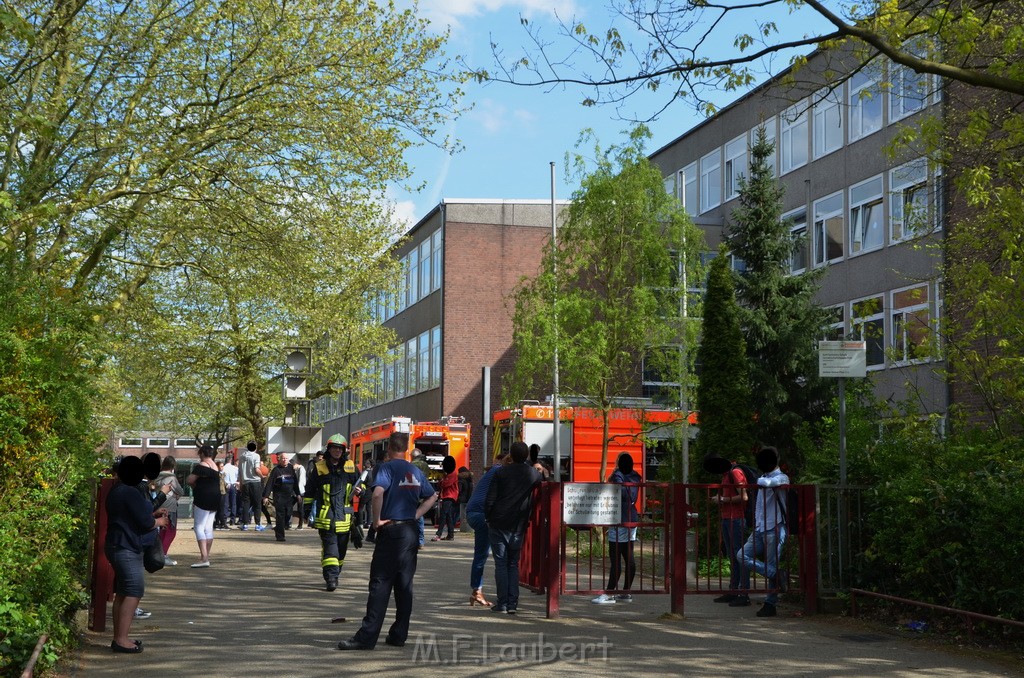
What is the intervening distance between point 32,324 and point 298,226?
10.1 metres

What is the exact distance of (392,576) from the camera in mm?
10055

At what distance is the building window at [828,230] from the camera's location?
112ft

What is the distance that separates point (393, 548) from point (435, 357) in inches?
1610

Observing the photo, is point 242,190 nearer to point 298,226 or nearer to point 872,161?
point 298,226

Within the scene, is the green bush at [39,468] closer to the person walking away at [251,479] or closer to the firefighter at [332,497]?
the firefighter at [332,497]

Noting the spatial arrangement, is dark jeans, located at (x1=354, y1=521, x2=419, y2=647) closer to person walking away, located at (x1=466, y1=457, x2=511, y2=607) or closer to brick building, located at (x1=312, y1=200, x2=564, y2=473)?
person walking away, located at (x1=466, y1=457, x2=511, y2=607)

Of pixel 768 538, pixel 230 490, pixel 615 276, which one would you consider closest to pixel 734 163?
pixel 615 276

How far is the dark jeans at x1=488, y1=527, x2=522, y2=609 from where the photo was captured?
12.6 metres

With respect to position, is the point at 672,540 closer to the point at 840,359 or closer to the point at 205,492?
the point at 840,359

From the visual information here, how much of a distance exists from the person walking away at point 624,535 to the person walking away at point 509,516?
3.02 feet

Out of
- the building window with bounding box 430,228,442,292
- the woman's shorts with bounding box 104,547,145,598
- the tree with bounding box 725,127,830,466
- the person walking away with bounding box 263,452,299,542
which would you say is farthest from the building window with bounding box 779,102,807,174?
the woman's shorts with bounding box 104,547,145,598

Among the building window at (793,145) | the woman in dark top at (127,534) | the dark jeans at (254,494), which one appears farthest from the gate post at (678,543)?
the building window at (793,145)

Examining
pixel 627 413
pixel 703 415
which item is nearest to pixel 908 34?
pixel 703 415

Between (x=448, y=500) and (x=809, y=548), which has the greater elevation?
(x=448, y=500)
